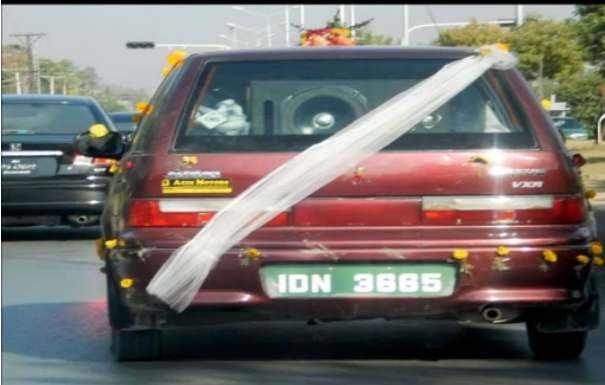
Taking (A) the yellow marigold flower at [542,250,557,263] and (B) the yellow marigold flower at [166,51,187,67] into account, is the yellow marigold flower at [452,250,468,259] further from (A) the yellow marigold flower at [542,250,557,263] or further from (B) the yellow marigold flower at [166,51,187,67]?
(B) the yellow marigold flower at [166,51,187,67]

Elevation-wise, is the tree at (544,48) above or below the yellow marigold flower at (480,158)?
below

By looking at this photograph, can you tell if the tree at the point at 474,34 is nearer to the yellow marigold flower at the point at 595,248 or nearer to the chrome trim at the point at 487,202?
the yellow marigold flower at the point at 595,248

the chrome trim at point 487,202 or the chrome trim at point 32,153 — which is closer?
the chrome trim at point 487,202

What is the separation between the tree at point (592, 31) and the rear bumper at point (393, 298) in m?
21.4

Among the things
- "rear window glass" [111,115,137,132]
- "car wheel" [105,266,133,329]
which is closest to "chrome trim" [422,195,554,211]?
"car wheel" [105,266,133,329]

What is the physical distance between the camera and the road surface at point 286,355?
21.8 feet

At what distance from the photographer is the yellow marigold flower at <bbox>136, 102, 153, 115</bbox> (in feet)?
23.1

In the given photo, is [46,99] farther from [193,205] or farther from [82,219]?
[193,205]

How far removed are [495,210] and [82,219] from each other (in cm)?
888

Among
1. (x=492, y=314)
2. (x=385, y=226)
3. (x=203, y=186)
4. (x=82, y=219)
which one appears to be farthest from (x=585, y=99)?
(x=203, y=186)

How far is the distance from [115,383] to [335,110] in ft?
5.11

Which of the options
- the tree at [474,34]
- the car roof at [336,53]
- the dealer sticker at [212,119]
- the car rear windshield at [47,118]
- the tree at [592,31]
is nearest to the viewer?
the dealer sticker at [212,119]

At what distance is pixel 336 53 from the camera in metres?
6.85

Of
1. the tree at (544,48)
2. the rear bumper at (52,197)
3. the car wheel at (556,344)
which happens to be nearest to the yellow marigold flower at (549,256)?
the car wheel at (556,344)
